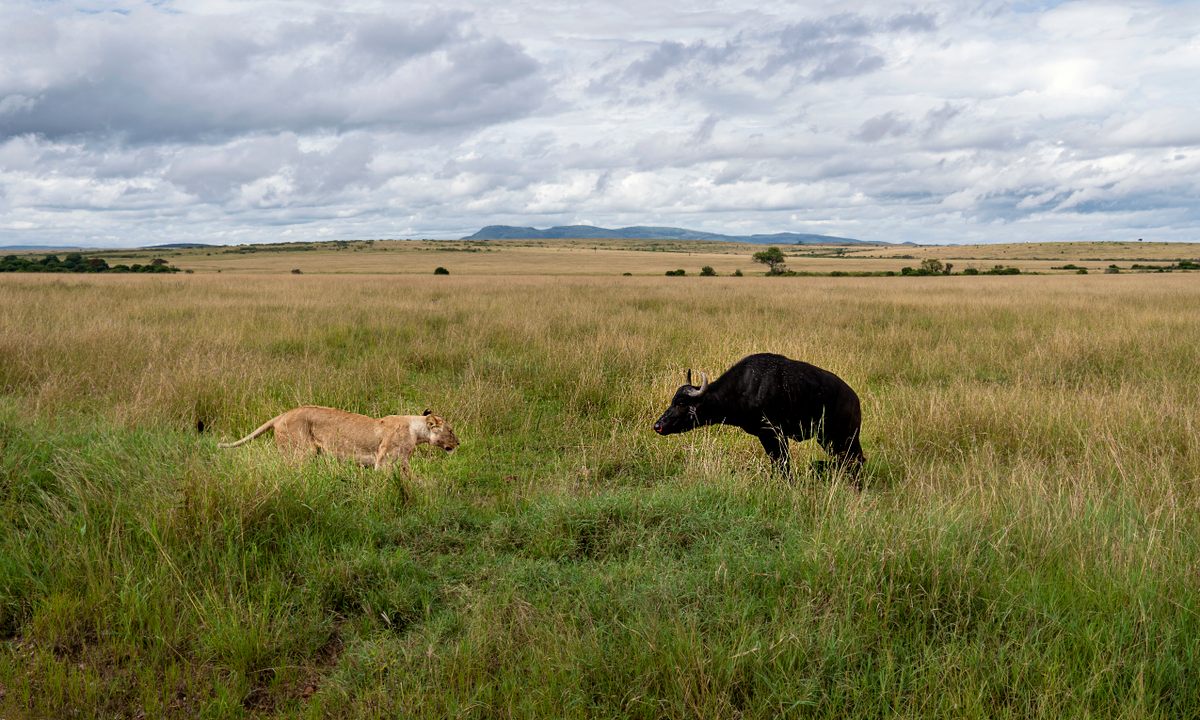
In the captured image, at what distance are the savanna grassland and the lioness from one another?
0.31 meters

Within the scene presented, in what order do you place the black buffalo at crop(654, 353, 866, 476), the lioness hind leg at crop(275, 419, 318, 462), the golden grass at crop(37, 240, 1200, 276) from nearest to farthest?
1. the black buffalo at crop(654, 353, 866, 476)
2. the lioness hind leg at crop(275, 419, 318, 462)
3. the golden grass at crop(37, 240, 1200, 276)

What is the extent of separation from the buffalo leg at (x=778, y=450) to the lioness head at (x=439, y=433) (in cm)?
282

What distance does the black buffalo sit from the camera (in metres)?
5.98

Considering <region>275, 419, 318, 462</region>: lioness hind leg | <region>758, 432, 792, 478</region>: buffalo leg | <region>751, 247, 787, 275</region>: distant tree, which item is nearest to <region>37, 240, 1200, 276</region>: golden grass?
<region>751, 247, 787, 275</region>: distant tree

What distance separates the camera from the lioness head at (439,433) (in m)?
6.39

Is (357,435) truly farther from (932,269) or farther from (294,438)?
(932,269)

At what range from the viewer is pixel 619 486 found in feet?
19.9

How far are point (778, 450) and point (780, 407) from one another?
0.39 meters

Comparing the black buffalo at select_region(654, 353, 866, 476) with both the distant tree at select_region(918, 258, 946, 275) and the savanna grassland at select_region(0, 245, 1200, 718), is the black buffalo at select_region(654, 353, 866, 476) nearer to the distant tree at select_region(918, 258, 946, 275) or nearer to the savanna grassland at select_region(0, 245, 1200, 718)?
the savanna grassland at select_region(0, 245, 1200, 718)

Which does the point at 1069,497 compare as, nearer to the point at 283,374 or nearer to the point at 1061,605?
the point at 1061,605

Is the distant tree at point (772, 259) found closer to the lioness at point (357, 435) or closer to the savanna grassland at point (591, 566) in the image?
the savanna grassland at point (591, 566)

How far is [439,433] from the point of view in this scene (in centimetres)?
643

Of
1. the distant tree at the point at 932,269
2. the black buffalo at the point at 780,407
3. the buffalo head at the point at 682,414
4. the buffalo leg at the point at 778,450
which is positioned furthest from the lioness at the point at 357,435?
the distant tree at the point at 932,269

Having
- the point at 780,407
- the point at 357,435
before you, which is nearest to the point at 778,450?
the point at 780,407
